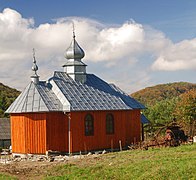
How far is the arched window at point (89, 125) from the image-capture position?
27.3m

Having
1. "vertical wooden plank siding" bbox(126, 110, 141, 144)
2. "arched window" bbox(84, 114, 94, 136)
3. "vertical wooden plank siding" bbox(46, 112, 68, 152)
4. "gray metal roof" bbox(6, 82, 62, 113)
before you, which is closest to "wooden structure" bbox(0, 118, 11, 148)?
"gray metal roof" bbox(6, 82, 62, 113)

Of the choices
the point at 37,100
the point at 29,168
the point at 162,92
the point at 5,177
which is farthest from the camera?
the point at 162,92

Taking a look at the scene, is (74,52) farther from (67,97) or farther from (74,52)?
(67,97)

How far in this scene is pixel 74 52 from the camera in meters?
30.5

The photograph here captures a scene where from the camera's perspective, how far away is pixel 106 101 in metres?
28.9

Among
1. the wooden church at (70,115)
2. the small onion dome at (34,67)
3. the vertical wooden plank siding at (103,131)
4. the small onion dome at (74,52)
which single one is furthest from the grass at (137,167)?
the small onion dome at (74,52)

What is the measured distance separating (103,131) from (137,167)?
1014cm

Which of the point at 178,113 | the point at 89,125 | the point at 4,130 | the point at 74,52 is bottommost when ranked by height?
the point at 4,130

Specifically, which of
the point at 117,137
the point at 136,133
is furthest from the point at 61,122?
the point at 136,133

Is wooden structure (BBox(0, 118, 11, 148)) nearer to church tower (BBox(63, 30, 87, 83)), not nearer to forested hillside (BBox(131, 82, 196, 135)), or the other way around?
church tower (BBox(63, 30, 87, 83))

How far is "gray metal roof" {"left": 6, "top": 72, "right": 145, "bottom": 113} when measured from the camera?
26.7 metres

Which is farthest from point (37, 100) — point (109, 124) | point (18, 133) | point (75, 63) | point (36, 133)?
point (109, 124)

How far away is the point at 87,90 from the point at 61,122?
3.66m

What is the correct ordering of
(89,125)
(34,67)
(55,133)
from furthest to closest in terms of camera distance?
(34,67)
(89,125)
(55,133)
